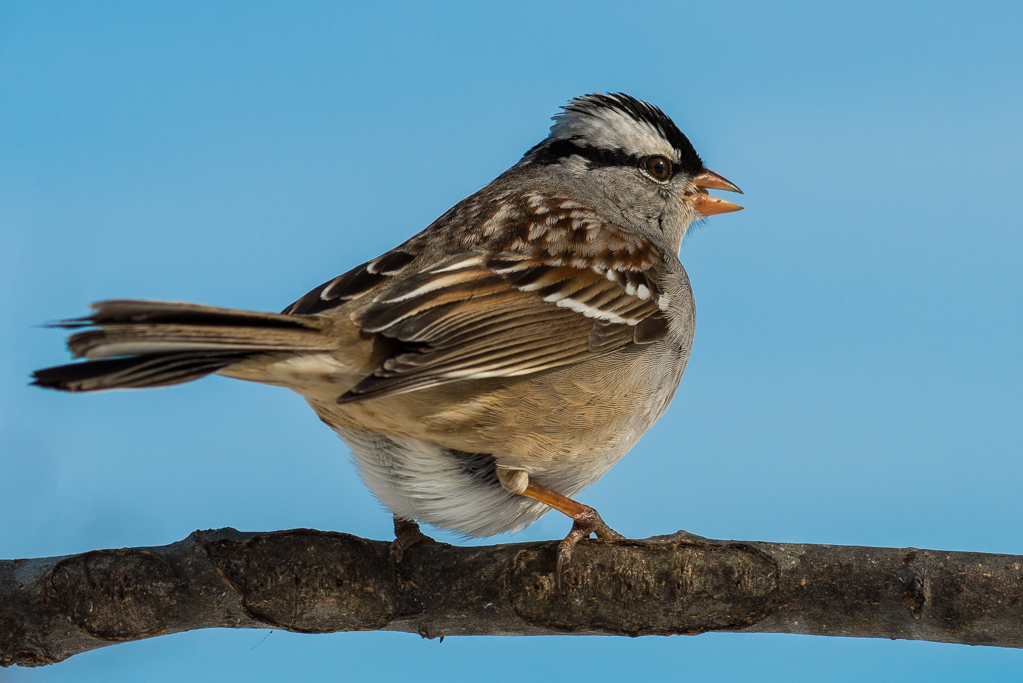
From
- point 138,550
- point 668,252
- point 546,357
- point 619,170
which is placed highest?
point 619,170

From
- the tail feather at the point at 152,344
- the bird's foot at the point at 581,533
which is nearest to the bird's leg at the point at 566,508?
the bird's foot at the point at 581,533

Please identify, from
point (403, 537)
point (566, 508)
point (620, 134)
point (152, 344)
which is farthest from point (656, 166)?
point (152, 344)

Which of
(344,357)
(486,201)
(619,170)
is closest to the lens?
(344,357)

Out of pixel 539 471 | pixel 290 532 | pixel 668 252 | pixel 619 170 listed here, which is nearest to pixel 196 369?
pixel 290 532

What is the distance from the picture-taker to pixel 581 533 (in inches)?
102

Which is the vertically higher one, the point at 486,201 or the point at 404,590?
the point at 486,201

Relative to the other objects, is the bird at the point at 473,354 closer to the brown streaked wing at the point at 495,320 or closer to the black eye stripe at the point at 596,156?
the brown streaked wing at the point at 495,320

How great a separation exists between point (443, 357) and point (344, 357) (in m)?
0.25

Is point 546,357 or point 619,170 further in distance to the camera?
point 619,170

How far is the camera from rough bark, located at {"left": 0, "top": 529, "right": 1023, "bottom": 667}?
7.66 feet

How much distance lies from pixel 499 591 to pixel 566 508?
337 millimetres

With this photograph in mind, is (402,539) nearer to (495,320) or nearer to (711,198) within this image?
(495,320)

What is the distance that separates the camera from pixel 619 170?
366cm

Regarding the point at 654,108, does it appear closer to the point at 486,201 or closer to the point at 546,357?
the point at 486,201
